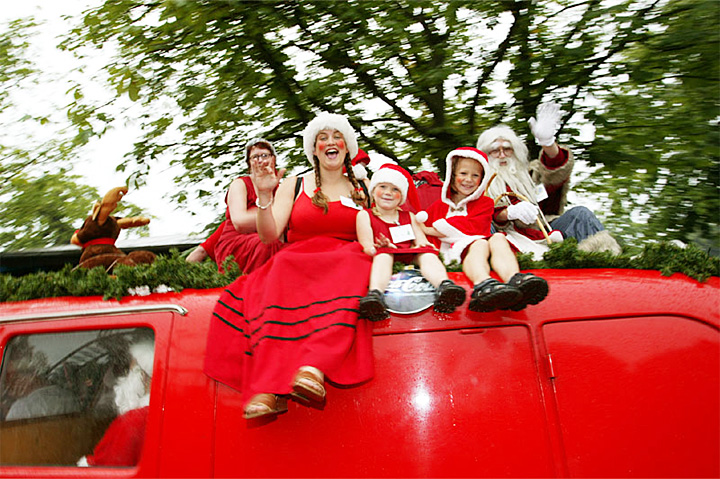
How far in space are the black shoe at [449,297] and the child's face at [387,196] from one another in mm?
991

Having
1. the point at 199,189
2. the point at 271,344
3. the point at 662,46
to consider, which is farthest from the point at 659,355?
the point at 199,189

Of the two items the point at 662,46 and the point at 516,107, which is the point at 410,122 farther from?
the point at 662,46

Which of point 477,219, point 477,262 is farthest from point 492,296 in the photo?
point 477,219

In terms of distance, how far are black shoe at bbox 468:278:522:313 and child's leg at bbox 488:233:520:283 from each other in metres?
0.24

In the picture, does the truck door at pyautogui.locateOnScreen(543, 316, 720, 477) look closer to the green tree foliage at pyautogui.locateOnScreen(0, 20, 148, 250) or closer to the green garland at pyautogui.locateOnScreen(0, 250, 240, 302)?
the green garland at pyautogui.locateOnScreen(0, 250, 240, 302)

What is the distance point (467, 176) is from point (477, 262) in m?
1.03

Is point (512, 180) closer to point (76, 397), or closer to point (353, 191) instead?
point (353, 191)

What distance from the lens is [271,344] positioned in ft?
8.05

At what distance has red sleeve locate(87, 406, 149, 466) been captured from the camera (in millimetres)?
2494

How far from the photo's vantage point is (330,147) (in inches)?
137

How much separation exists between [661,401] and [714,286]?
57cm

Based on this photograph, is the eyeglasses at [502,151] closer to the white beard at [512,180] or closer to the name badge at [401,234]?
the white beard at [512,180]

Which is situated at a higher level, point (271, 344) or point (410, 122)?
point (271, 344)

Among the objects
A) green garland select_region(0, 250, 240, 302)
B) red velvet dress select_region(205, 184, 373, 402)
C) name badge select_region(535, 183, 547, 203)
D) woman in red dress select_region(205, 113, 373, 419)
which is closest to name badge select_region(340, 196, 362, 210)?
woman in red dress select_region(205, 113, 373, 419)
